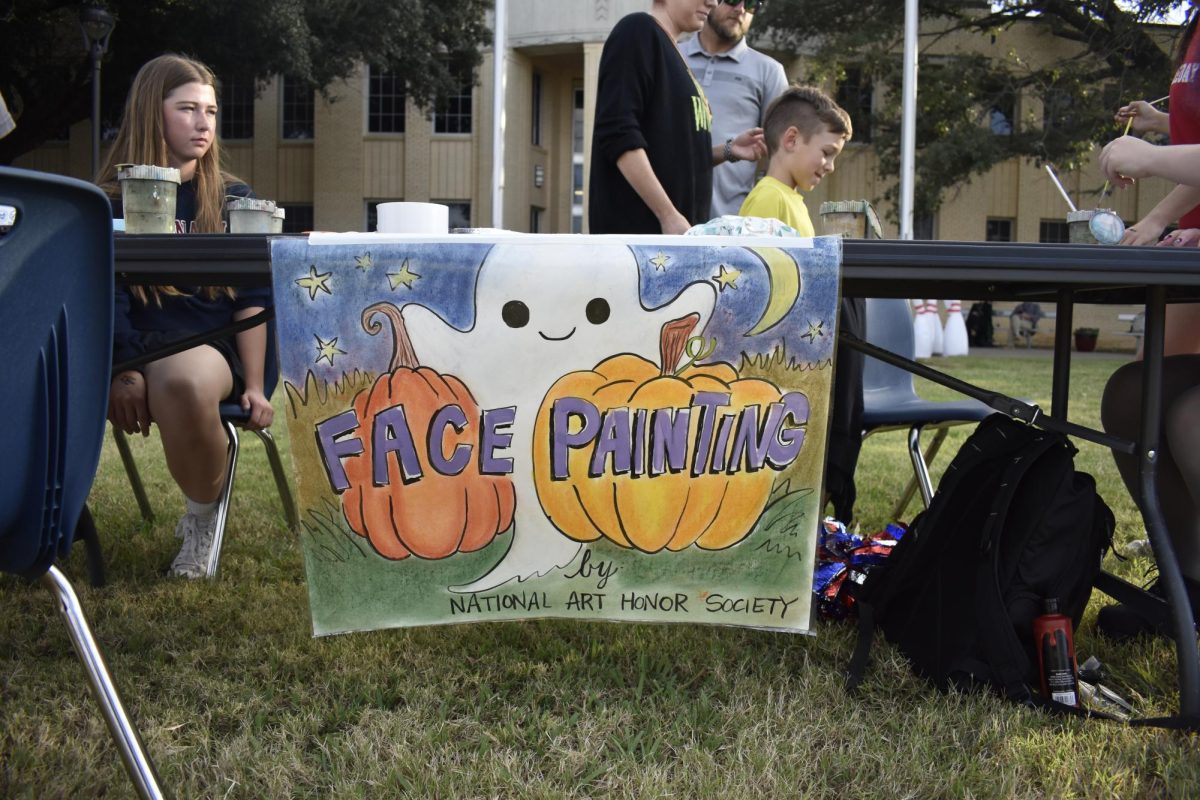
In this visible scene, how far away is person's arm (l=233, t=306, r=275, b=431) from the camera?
2633 mm

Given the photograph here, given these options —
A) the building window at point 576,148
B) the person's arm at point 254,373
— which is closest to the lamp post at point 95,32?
the person's arm at point 254,373

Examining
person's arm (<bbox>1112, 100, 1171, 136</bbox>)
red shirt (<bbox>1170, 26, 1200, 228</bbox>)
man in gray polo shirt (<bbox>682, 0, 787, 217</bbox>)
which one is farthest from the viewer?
man in gray polo shirt (<bbox>682, 0, 787, 217</bbox>)

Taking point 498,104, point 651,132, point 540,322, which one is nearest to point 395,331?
point 540,322

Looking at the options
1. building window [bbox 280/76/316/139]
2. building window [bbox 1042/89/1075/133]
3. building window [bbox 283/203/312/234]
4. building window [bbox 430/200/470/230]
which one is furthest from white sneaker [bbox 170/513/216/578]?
building window [bbox 280/76/316/139]

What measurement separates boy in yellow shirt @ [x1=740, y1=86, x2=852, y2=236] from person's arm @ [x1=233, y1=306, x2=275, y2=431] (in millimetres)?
1472

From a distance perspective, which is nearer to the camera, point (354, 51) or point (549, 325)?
point (549, 325)

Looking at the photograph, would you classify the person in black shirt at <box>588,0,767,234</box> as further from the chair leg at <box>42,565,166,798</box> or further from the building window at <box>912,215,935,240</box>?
the building window at <box>912,215,935,240</box>

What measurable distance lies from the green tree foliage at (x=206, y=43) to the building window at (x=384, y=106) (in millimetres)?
3033

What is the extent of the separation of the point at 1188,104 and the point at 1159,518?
3.34ft

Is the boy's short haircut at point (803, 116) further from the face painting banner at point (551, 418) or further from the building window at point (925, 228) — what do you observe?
the building window at point (925, 228)

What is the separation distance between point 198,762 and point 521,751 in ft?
1.65

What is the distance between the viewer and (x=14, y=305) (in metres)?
1.04

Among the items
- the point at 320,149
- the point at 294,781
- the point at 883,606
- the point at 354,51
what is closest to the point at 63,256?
the point at 294,781

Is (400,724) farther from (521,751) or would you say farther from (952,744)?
(952,744)
